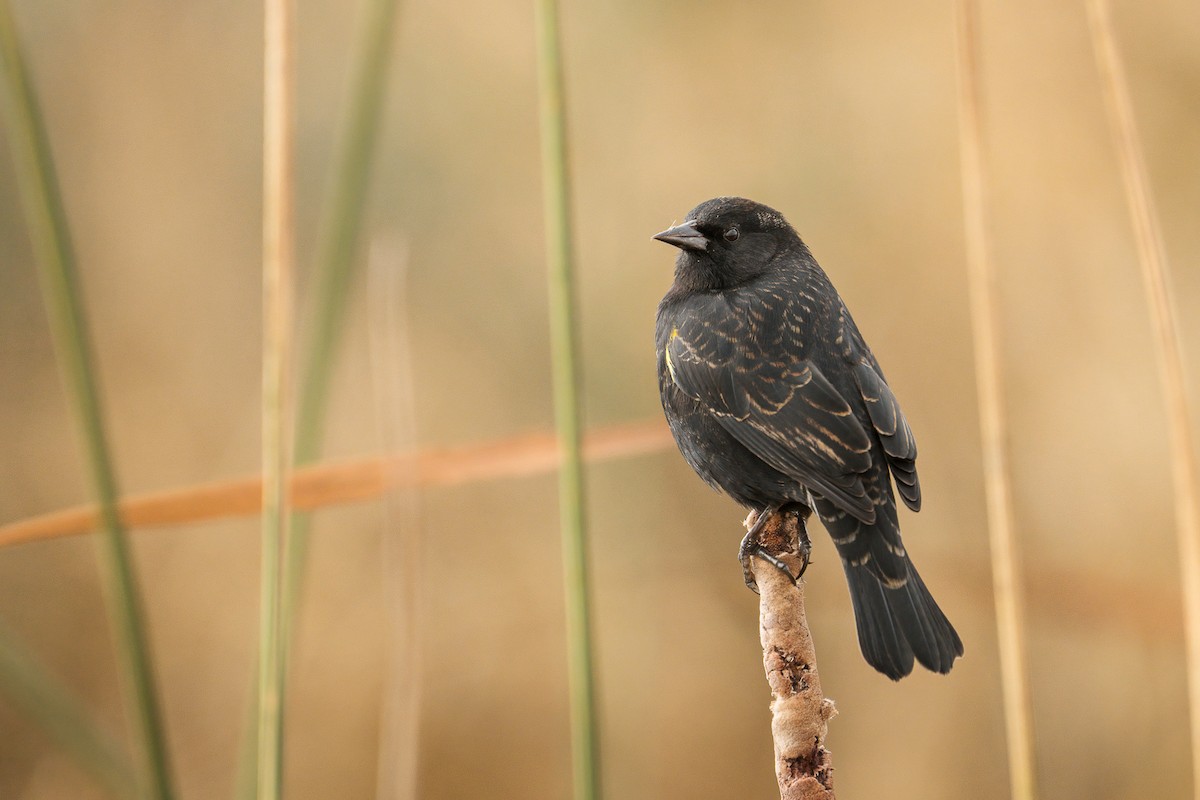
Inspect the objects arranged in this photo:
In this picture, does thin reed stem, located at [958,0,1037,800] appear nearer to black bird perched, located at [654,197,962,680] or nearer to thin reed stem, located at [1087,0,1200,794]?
thin reed stem, located at [1087,0,1200,794]

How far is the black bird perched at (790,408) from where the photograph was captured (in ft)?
6.83

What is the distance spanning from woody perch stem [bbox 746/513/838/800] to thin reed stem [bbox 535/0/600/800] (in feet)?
0.68

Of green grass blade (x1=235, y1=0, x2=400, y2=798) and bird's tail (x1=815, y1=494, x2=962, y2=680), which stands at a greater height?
green grass blade (x1=235, y1=0, x2=400, y2=798)

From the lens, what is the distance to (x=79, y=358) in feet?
4.46

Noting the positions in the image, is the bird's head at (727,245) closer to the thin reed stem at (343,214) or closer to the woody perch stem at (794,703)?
the thin reed stem at (343,214)

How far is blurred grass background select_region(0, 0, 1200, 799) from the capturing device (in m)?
Answer: 3.98

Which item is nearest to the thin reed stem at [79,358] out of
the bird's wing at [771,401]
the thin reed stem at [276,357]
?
the thin reed stem at [276,357]

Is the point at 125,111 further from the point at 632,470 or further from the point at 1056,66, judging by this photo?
the point at 1056,66

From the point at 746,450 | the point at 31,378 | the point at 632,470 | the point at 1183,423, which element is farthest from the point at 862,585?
the point at 31,378

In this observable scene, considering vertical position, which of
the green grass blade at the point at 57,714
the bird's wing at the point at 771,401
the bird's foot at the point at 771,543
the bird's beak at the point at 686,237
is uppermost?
the bird's beak at the point at 686,237

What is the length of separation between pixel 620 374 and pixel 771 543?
6.93 ft

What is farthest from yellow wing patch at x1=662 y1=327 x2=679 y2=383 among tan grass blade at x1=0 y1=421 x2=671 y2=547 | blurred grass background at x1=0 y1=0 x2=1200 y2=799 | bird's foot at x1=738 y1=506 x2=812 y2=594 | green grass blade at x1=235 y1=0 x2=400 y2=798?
blurred grass background at x1=0 y1=0 x2=1200 y2=799

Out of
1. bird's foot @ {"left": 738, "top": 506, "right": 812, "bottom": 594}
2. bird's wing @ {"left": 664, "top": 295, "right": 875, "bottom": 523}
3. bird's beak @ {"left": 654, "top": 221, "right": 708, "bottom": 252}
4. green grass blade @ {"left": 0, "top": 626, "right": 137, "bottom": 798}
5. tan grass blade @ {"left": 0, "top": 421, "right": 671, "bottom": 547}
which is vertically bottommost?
green grass blade @ {"left": 0, "top": 626, "right": 137, "bottom": 798}

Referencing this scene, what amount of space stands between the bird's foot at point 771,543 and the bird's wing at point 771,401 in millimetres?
105
